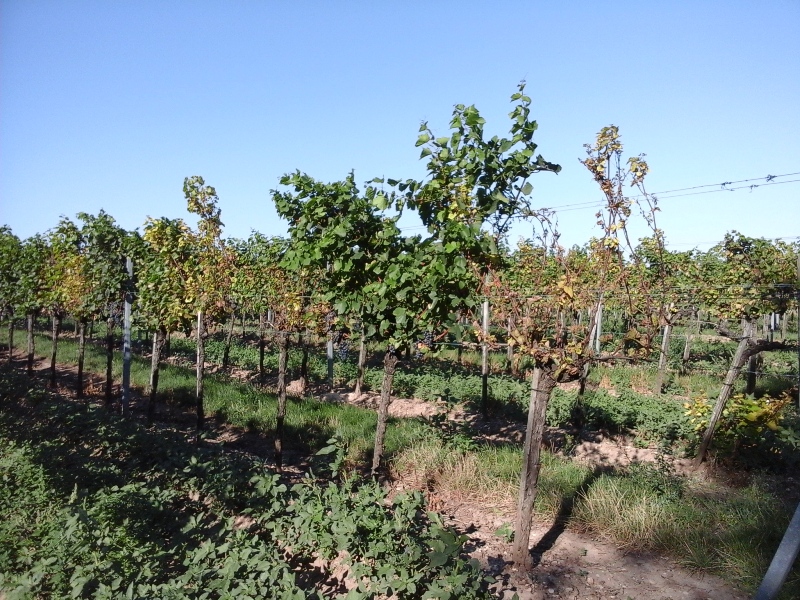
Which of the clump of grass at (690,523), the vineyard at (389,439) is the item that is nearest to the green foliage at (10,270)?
the vineyard at (389,439)

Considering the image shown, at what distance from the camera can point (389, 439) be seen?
7.17m

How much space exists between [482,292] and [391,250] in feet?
3.75

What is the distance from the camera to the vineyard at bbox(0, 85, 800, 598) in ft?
11.9

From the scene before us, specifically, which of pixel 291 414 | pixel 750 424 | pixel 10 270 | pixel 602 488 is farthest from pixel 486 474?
pixel 10 270

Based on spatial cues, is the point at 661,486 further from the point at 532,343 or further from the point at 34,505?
the point at 34,505

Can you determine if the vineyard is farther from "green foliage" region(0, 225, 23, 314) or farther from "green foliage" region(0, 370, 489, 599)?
"green foliage" region(0, 225, 23, 314)

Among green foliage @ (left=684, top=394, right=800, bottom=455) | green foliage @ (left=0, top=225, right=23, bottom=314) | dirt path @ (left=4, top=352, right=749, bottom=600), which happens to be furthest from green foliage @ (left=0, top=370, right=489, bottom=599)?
green foliage @ (left=0, top=225, right=23, bottom=314)

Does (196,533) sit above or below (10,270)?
below

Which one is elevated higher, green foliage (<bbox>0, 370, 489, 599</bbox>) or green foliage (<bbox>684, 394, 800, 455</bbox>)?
green foliage (<bbox>684, 394, 800, 455</bbox>)

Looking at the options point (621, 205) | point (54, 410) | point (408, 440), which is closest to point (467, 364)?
point (408, 440)

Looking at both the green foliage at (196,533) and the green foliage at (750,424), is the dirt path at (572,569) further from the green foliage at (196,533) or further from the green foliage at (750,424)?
the green foliage at (750,424)

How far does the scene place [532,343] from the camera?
4.16 meters

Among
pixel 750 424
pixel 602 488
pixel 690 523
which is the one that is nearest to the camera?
pixel 690 523

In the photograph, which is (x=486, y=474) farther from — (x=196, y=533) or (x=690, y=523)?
(x=196, y=533)
